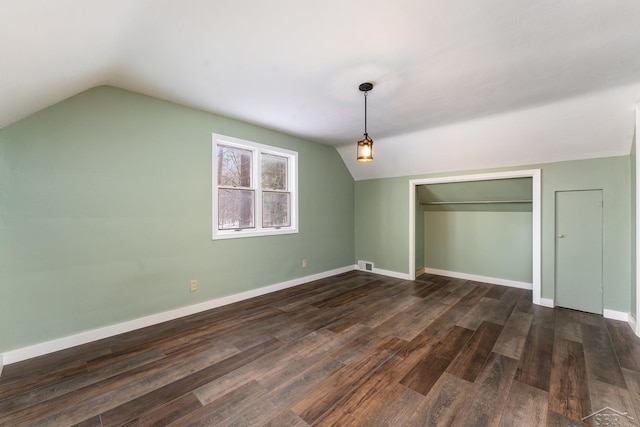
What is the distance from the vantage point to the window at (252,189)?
12.4 ft

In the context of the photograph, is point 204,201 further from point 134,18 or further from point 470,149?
point 470,149

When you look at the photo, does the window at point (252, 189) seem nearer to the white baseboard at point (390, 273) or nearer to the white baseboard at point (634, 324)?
the white baseboard at point (390, 273)

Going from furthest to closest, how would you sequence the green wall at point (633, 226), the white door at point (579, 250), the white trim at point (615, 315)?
the white door at point (579, 250)
the white trim at point (615, 315)
the green wall at point (633, 226)

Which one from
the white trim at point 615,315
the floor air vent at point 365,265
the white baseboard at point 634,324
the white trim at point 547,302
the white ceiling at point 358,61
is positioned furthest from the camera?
the floor air vent at point 365,265

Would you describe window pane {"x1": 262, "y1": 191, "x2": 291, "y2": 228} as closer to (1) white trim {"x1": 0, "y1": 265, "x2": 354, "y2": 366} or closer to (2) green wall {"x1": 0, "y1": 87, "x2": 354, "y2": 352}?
(2) green wall {"x1": 0, "y1": 87, "x2": 354, "y2": 352}

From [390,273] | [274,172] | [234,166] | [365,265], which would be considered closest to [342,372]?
[234,166]

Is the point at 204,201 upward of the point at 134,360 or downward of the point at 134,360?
upward

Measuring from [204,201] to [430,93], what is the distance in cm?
305

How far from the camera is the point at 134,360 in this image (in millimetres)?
2387

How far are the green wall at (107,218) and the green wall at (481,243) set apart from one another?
3804 millimetres

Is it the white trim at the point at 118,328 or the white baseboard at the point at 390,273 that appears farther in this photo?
the white baseboard at the point at 390,273

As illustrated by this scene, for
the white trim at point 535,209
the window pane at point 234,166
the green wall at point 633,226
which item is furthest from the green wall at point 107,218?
the green wall at point 633,226

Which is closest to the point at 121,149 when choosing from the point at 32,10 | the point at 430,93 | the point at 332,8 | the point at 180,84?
the point at 180,84

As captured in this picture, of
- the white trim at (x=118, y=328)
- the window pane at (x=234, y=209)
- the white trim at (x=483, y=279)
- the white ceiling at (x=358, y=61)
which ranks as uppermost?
the white ceiling at (x=358, y=61)
